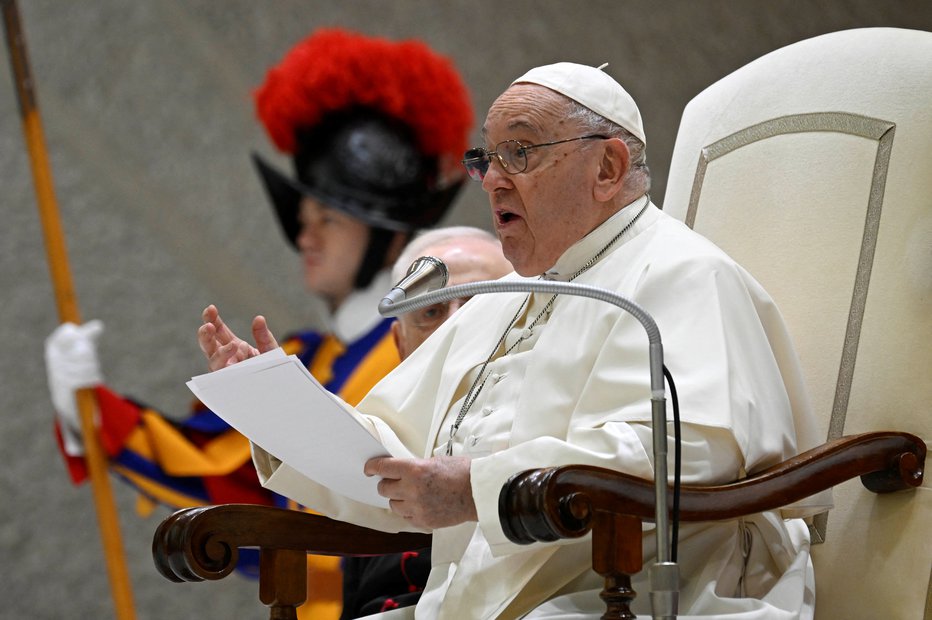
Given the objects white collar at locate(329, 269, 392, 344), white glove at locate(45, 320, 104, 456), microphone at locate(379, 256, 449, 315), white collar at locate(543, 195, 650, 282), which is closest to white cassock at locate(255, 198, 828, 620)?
white collar at locate(543, 195, 650, 282)

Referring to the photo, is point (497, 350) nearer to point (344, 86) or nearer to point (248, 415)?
point (248, 415)

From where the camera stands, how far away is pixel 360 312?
523 cm

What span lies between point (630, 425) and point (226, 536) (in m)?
0.65

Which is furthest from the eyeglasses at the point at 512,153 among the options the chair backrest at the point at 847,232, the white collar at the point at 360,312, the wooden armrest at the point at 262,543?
the white collar at the point at 360,312

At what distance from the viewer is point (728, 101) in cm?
264

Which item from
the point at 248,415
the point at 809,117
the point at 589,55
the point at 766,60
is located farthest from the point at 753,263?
the point at 589,55

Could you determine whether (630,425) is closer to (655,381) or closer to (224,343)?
(655,381)

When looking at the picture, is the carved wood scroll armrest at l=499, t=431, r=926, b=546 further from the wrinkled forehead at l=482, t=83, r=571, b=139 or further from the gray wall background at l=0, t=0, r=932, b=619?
the gray wall background at l=0, t=0, r=932, b=619

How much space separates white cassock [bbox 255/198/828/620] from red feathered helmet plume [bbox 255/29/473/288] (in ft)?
10.2

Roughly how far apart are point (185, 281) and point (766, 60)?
13.7 feet

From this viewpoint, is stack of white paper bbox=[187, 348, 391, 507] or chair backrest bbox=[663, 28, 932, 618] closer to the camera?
stack of white paper bbox=[187, 348, 391, 507]

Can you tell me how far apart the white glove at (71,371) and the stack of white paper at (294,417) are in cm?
331

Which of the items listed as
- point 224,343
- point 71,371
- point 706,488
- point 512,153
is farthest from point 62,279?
point 706,488

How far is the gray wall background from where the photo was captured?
6.05 metres
